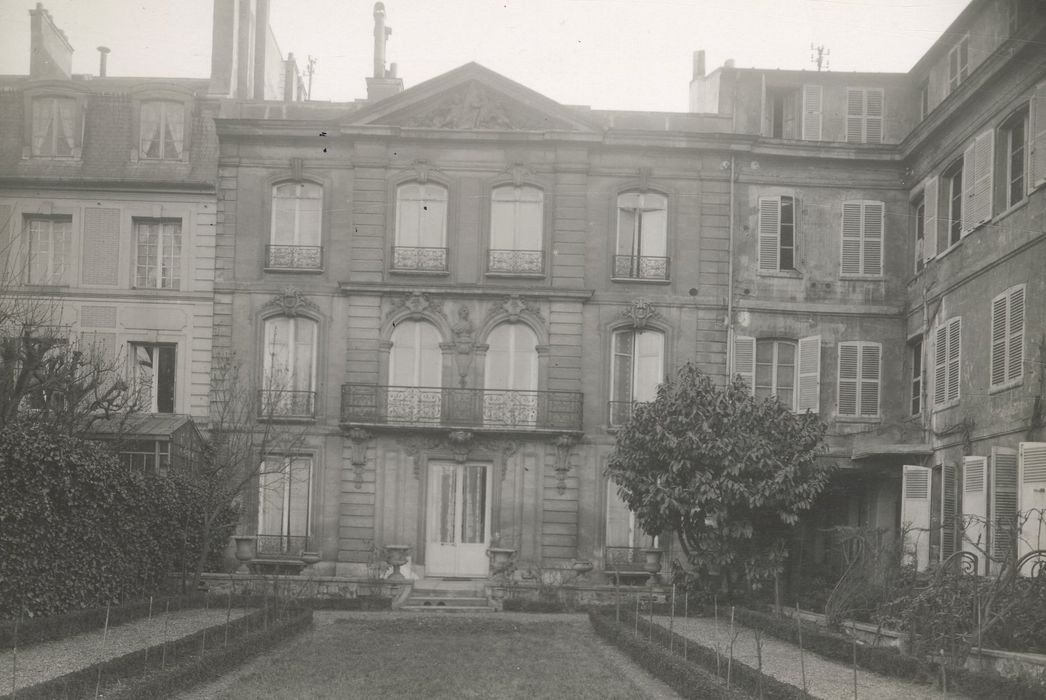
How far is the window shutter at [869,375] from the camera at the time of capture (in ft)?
90.7

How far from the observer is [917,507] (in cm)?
2314

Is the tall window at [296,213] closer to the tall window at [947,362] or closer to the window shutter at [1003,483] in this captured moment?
the tall window at [947,362]

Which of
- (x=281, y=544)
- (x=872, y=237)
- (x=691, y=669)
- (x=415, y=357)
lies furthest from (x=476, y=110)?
(x=691, y=669)

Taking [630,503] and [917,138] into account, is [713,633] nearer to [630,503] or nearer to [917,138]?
[630,503]

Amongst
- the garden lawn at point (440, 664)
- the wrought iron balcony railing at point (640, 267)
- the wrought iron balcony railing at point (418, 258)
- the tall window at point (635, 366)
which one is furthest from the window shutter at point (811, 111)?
the garden lawn at point (440, 664)

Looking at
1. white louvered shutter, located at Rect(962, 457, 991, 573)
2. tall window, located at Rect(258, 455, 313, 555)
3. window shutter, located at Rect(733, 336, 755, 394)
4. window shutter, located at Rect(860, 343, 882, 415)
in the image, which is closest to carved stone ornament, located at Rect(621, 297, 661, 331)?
window shutter, located at Rect(733, 336, 755, 394)

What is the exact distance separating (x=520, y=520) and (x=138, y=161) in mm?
11841

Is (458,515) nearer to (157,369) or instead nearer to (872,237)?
(157,369)

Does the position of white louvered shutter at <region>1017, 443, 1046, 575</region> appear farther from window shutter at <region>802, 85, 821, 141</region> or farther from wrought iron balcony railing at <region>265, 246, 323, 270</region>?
wrought iron balcony railing at <region>265, 246, 323, 270</region>

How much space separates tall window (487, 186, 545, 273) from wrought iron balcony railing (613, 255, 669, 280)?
1.73 m

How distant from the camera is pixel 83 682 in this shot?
1221cm

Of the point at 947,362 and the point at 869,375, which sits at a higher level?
the point at 947,362

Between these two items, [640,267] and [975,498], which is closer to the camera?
[975,498]

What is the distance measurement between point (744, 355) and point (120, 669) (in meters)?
17.7
